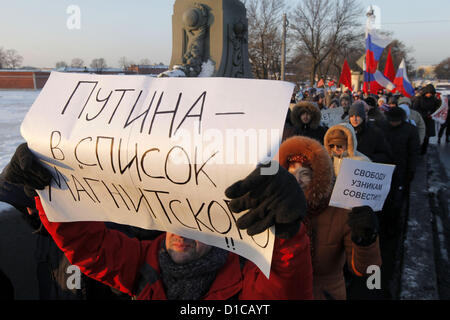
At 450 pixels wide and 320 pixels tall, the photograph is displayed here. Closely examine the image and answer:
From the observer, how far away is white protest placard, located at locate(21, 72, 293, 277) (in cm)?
112

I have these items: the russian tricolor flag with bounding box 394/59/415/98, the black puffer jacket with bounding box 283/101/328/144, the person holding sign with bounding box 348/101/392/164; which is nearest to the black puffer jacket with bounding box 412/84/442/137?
the russian tricolor flag with bounding box 394/59/415/98

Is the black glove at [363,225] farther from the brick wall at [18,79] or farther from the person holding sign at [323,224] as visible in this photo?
the brick wall at [18,79]

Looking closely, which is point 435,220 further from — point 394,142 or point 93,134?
point 93,134

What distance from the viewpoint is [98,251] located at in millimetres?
1554

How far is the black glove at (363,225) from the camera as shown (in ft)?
5.17

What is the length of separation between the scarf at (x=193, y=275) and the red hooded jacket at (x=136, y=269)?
0.04 m

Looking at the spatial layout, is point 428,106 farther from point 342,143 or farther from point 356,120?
point 342,143

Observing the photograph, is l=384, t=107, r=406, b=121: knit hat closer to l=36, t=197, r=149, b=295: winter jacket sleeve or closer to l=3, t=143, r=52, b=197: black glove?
l=36, t=197, r=149, b=295: winter jacket sleeve

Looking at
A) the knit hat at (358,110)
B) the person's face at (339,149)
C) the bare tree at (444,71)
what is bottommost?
the person's face at (339,149)

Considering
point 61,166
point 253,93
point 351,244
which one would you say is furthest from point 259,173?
point 351,244

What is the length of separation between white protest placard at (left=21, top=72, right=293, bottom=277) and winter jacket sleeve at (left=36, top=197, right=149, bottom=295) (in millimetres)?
84

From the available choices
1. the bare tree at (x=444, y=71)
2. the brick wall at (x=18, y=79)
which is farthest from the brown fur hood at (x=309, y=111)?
the bare tree at (x=444, y=71)

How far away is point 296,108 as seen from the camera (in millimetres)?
4180

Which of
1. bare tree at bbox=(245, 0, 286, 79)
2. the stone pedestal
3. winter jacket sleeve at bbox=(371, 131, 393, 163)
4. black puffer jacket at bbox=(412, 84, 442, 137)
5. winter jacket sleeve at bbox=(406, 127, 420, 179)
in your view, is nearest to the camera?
winter jacket sleeve at bbox=(371, 131, 393, 163)
